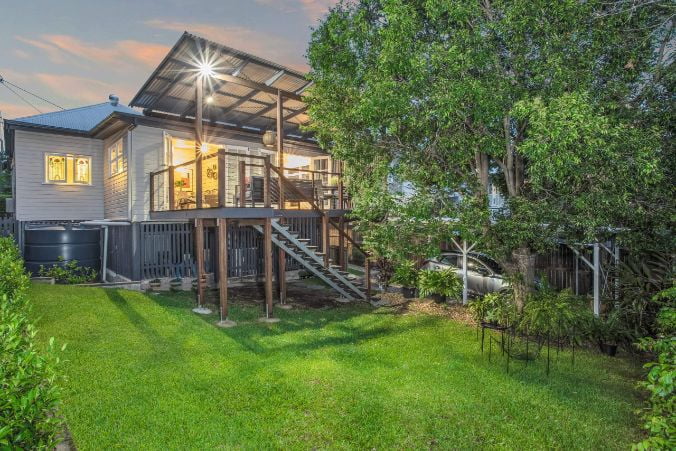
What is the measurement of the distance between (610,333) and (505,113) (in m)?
4.36

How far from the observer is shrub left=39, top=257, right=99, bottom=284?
10992mm

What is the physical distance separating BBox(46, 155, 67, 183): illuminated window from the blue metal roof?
1195 mm

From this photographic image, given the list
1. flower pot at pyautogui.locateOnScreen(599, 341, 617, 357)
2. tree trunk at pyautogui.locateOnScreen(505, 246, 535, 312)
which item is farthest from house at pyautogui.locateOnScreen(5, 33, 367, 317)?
flower pot at pyautogui.locateOnScreen(599, 341, 617, 357)

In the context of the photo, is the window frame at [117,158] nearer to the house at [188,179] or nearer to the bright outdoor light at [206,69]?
the house at [188,179]

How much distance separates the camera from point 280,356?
20.8ft

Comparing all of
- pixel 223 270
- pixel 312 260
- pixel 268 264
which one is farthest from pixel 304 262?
pixel 223 270

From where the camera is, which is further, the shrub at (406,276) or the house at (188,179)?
the shrub at (406,276)

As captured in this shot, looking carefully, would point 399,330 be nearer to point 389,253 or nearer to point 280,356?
point 389,253

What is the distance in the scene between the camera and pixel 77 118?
58.1ft

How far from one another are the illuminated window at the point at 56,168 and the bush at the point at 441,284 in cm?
1363

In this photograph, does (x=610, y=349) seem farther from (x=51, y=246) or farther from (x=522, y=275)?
(x=51, y=246)

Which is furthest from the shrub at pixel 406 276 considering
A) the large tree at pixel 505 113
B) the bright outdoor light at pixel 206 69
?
the bright outdoor light at pixel 206 69

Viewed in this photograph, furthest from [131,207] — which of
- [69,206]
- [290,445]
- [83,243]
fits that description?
[290,445]

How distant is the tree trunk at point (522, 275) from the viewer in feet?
26.2
